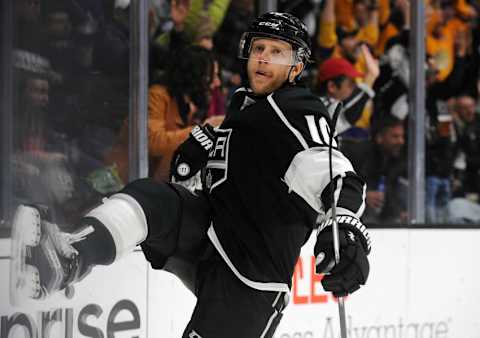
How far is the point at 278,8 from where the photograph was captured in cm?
401

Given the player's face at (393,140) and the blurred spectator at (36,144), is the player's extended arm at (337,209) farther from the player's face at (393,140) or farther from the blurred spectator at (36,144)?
the player's face at (393,140)

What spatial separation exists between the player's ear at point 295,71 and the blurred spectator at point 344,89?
1751 millimetres

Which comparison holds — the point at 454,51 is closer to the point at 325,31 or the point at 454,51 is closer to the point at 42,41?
the point at 325,31

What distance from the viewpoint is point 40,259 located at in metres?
1.98

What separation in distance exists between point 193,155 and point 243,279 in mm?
538

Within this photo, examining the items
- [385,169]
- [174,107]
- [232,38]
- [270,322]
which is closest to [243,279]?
[270,322]

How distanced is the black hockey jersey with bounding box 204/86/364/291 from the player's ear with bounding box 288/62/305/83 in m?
0.09

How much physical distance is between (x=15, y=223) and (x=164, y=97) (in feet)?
4.87

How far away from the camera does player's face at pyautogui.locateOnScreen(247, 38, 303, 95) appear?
2.43m

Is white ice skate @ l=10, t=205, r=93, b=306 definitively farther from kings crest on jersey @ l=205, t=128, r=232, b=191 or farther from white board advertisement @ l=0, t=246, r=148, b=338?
white board advertisement @ l=0, t=246, r=148, b=338

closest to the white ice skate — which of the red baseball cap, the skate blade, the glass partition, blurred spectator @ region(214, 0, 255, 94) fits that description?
the skate blade

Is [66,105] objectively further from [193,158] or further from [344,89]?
[344,89]

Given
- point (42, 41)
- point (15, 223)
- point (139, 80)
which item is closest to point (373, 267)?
point (139, 80)

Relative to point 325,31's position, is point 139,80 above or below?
below
